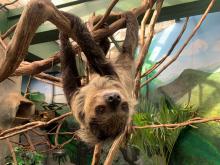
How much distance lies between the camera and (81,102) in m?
2.06

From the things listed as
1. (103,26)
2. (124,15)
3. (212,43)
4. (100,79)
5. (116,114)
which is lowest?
(116,114)

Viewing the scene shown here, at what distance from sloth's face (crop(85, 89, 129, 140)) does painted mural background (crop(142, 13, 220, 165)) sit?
2.68m

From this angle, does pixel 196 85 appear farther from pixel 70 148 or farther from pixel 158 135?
pixel 70 148

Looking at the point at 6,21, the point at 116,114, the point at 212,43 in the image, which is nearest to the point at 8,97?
the point at 6,21

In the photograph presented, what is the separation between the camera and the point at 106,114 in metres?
1.90

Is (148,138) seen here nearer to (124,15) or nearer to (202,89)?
(202,89)

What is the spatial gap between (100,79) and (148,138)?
236 cm

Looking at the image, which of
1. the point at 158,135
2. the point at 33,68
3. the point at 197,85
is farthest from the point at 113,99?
the point at 197,85

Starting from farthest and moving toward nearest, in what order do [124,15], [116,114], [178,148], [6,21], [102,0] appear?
[178,148] < [6,21] < [102,0] < [124,15] < [116,114]

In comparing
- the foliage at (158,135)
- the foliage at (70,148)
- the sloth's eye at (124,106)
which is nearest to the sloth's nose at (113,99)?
the sloth's eye at (124,106)

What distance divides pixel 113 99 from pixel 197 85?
3.21 metres

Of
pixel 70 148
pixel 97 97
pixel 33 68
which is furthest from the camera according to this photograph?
pixel 70 148

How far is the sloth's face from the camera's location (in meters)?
1.83

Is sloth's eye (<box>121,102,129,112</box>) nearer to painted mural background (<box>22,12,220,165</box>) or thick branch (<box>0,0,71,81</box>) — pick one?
thick branch (<box>0,0,71,81</box>)
